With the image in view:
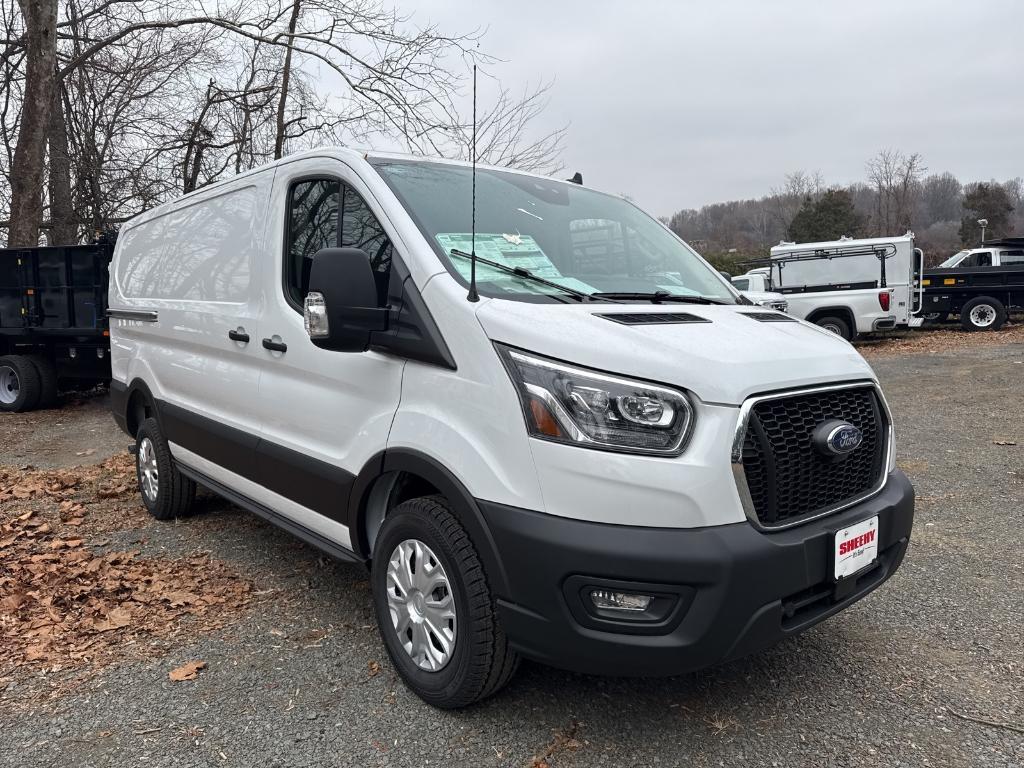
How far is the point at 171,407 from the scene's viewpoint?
4.48 m

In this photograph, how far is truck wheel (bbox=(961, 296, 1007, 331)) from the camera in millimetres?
17891

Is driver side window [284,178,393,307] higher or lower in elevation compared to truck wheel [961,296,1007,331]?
higher

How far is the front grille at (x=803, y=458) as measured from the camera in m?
2.17

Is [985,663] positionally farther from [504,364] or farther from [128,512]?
[128,512]

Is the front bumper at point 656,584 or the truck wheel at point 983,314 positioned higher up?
the truck wheel at point 983,314

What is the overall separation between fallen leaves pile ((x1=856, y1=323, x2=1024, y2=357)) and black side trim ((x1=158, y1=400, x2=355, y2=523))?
1376 centimetres

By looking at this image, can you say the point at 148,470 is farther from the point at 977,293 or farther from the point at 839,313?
the point at 977,293

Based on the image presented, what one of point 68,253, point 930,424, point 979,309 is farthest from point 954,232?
point 68,253

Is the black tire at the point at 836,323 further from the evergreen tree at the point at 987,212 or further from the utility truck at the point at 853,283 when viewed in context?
the evergreen tree at the point at 987,212

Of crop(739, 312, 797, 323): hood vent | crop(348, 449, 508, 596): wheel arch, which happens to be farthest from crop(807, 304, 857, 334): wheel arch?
crop(348, 449, 508, 596): wheel arch

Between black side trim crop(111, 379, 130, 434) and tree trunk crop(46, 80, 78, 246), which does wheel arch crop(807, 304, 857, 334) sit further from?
tree trunk crop(46, 80, 78, 246)

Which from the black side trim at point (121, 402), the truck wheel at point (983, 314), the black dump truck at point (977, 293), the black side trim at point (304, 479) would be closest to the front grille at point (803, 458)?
the black side trim at point (304, 479)

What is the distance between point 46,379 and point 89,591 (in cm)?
780

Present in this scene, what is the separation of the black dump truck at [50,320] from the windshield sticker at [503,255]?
8517mm
